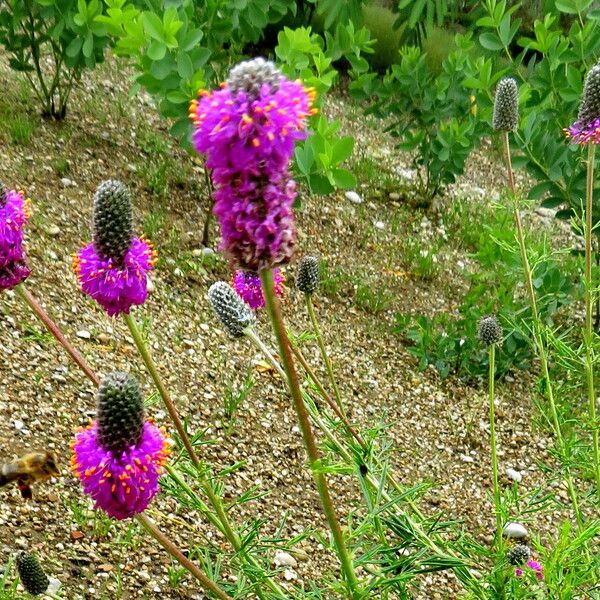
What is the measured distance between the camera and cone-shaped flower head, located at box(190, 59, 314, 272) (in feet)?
3.73

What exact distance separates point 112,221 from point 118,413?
0.41 meters

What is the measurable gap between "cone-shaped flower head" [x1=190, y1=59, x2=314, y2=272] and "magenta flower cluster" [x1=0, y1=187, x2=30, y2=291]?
642mm

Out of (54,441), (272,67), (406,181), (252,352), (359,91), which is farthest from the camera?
(406,181)

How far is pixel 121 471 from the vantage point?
1.44 meters

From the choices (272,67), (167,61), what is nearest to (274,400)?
(167,61)

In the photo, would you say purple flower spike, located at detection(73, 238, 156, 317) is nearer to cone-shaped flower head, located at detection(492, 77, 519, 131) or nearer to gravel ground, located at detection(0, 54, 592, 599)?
gravel ground, located at detection(0, 54, 592, 599)

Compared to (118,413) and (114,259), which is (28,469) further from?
Answer: (114,259)

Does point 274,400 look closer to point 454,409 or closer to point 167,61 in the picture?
point 454,409

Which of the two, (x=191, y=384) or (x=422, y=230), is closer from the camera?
(x=191, y=384)

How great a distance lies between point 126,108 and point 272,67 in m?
4.34

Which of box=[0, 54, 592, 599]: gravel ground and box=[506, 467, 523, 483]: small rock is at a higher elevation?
box=[0, 54, 592, 599]: gravel ground

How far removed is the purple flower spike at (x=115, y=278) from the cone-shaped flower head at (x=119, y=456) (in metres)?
0.23

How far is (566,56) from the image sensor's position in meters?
3.91

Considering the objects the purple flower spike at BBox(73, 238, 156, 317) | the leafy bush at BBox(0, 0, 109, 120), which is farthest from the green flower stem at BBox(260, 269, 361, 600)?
the leafy bush at BBox(0, 0, 109, 120)
